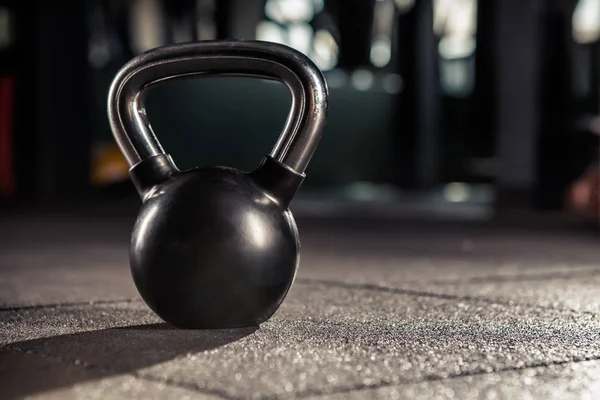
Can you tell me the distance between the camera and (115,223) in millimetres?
8672

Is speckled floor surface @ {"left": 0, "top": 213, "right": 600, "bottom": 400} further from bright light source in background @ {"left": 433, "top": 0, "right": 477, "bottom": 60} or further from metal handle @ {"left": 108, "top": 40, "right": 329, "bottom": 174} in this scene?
bright light source in background @ {"left": 433, "top": 0, "right": 477, "bottom": 60}

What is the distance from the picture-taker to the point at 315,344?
2.37 meters

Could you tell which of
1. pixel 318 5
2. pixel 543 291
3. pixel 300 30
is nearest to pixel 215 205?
pixel 543 291

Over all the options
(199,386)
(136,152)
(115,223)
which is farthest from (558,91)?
(199,386)

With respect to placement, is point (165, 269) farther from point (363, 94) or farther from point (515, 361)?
point (363, 94)

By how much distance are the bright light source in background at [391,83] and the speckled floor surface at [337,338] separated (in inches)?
531

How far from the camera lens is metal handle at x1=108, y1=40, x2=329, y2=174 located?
8.40ft

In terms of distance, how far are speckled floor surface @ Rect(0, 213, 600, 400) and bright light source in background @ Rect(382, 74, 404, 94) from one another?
44.3 ft

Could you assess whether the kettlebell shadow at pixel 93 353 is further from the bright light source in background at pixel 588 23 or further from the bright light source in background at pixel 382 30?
the bright light source in background at pixel 382 30

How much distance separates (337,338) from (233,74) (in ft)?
2.62

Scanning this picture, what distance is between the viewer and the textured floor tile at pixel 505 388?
1.81 m

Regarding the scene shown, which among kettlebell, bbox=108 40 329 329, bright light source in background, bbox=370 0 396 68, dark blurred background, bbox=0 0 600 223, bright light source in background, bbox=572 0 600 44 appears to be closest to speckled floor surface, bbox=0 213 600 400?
kettlebell, bbox=108 40 329 329

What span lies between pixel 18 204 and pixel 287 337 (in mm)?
10709

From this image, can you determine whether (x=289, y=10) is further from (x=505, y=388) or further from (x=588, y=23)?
(x=505, y=388)
